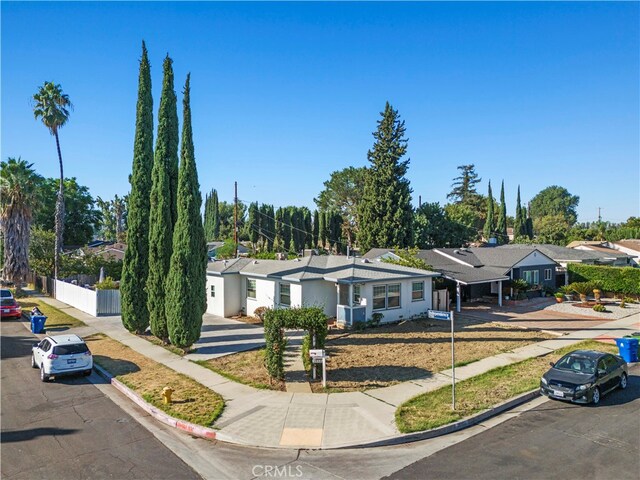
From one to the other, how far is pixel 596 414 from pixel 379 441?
6.42 metres

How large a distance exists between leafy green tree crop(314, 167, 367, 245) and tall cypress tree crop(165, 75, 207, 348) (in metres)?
56.3

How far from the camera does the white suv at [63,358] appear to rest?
1438cm

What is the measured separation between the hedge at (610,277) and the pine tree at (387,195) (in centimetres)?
1747

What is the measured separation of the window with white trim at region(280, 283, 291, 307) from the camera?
2402 cm

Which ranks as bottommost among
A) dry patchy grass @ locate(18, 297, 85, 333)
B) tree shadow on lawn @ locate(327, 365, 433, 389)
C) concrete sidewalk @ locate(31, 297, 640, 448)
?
concrete sidewalk @ locate(31, 297, 640, 448)

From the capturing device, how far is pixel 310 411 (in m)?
11.7

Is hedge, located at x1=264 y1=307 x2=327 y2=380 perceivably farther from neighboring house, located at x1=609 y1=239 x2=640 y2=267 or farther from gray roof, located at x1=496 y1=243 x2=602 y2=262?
neighboring house, located at x1=609 y1=239 x2=640 y2=267

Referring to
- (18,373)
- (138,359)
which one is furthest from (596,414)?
(18,373)

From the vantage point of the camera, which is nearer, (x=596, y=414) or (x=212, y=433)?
(x=212, y=433)

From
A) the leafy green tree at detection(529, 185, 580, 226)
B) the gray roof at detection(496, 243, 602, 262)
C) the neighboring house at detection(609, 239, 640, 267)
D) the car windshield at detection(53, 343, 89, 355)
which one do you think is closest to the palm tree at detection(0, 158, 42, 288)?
the car windshield at detection(53, 343, 89, 355)

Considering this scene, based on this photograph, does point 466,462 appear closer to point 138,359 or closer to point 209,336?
point 138,359

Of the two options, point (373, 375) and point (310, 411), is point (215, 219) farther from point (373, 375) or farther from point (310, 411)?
point (310, 411)

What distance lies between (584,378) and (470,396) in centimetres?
337

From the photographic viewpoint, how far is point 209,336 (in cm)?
2108
